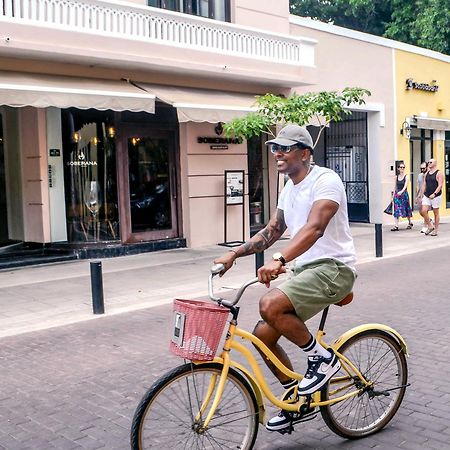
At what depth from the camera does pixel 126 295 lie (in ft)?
29.0

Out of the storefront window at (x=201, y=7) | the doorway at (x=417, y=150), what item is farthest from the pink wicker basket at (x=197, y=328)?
the doorway at (x=417, y=150)

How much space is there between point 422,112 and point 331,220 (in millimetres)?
17445

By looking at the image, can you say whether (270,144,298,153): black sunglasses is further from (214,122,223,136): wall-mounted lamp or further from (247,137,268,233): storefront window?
(247,137,268,233): storefront window

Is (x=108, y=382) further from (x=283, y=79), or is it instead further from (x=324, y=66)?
(x=324, y=66)

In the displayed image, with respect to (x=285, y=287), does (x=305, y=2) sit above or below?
above

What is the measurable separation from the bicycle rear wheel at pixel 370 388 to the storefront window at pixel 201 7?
1064cm

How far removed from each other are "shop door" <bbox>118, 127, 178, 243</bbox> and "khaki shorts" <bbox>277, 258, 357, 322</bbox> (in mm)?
9463

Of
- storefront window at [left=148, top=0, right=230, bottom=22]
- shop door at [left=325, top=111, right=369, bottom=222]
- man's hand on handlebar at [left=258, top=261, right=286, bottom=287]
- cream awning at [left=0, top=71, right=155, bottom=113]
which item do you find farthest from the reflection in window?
man's hand on handlebar at [left=258, top=261, right=286, bottom=287]

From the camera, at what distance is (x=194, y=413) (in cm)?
332

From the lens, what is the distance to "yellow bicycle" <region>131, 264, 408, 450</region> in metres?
3.10

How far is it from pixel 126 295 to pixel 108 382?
3.75m

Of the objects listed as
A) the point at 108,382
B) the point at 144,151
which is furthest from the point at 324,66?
the point at 108,382

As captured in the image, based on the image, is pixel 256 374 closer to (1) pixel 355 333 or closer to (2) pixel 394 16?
(1) pixel 355 333

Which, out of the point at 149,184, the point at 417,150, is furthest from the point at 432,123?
the point at 149,184
